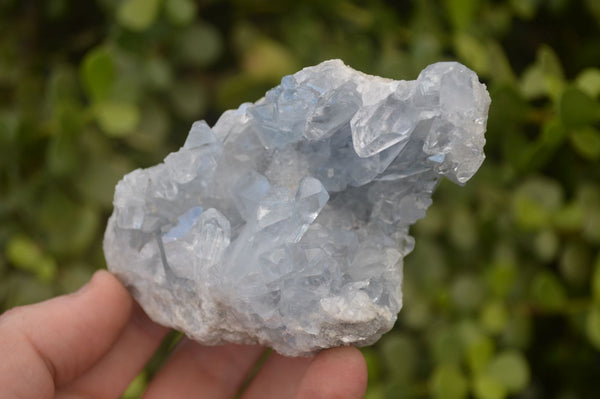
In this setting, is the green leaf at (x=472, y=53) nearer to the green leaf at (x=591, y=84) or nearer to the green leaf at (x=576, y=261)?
the green leaf at (x=591, y=84)

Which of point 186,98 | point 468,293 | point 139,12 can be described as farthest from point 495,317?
point 139,12

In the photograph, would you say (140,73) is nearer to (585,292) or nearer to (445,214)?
(445,214)

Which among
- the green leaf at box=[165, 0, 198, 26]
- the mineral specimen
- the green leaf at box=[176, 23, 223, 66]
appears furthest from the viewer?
the green leaf at box=[176, 23, 223, 66]

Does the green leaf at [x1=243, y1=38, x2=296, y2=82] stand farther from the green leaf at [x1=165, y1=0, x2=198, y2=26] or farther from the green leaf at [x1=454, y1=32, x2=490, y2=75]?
the green leaf at [x1=454, y1=32, x2=490, y2=75]

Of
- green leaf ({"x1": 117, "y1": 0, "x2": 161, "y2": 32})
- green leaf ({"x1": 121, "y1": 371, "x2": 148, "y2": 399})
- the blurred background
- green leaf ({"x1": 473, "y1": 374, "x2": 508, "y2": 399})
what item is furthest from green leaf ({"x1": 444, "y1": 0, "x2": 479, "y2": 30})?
green leaf ({"x1": 121, "y1": 371, "x2": 148, "y2": 399})

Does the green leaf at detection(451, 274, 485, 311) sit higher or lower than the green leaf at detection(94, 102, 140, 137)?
lower
